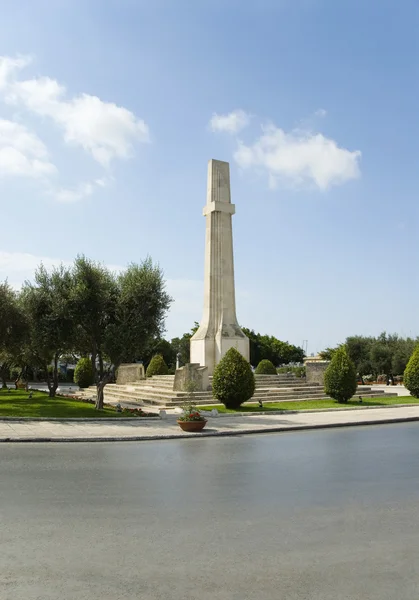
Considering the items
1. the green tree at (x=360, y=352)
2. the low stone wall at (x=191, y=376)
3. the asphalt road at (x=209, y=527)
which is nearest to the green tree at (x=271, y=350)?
the green tree at (x=360, y=352)

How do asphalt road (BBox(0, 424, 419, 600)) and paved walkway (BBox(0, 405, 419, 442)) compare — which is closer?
asphalt road (BBox(0, 424, 419, 600))

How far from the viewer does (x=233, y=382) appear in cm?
2280

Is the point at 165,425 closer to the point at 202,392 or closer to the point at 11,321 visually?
the point at 202,392

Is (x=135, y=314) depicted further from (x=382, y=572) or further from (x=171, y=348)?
(x=171, y=348)

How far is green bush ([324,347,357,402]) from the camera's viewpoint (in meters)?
25.8

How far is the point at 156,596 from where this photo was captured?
170 inches

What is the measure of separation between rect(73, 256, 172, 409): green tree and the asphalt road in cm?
995

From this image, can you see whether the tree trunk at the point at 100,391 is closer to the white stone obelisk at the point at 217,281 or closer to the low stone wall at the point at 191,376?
the low stone wall at the point at 191,376

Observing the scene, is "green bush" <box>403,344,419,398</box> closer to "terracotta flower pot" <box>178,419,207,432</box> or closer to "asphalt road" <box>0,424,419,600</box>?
"terracotta flower pot" <box>178,419,207,432</box>

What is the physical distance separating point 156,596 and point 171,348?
60.4 metres

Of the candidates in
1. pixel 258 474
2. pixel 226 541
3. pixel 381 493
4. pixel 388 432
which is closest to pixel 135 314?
pixel 388 432

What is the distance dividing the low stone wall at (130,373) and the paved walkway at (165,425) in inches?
592

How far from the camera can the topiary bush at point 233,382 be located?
897 inches

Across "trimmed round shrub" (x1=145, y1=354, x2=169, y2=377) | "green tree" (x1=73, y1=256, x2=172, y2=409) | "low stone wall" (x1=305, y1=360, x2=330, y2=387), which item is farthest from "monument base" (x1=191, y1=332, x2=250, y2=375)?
"green tree" (x1=73, y1=256, x2=172, y2=409)
